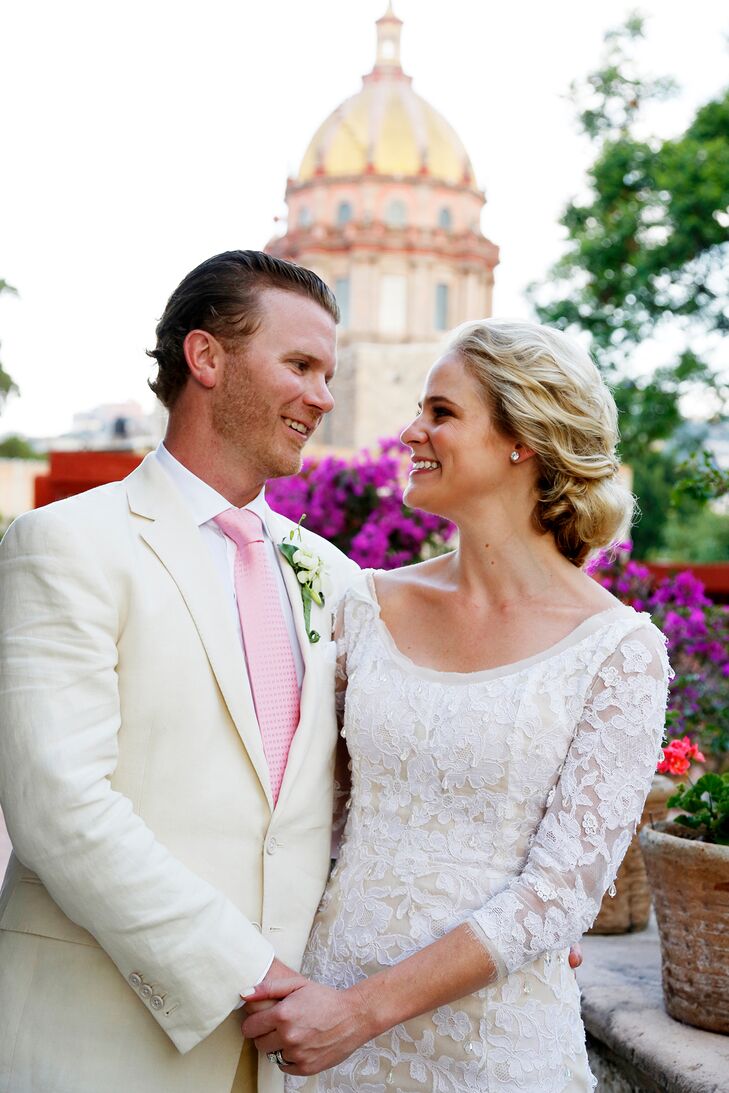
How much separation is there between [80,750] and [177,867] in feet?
0.91

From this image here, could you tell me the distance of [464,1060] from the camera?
A: 7.75ft

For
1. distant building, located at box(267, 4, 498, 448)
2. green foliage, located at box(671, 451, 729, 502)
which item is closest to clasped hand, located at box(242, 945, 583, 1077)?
green foliage, located at box(671, 451, 729, 502)

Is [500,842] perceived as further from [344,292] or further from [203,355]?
[344,292]

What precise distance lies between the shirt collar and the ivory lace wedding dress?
54 cm

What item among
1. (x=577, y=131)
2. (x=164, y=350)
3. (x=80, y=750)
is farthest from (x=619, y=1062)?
(x=577, y=131)

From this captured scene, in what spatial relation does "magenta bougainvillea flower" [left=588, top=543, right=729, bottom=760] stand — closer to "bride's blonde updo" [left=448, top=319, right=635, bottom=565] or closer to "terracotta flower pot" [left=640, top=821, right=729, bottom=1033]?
"terracotta flower pot" [left=640, top=821, right=729, bottom=1033]

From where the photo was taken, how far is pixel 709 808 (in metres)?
3.31

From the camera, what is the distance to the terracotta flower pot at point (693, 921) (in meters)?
3.05

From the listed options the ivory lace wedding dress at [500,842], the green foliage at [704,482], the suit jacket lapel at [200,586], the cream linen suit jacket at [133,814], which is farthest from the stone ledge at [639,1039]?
the green foliage at [704,482]

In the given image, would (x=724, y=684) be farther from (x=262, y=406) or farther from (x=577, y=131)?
(x=577, y=131)

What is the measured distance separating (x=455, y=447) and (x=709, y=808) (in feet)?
4.64

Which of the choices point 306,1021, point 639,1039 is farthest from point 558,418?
point 639,1039

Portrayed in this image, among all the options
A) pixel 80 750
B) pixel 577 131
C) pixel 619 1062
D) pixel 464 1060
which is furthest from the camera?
pixel 577 131

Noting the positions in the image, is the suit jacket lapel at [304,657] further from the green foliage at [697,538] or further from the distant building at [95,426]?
the distant building at [95,426]
